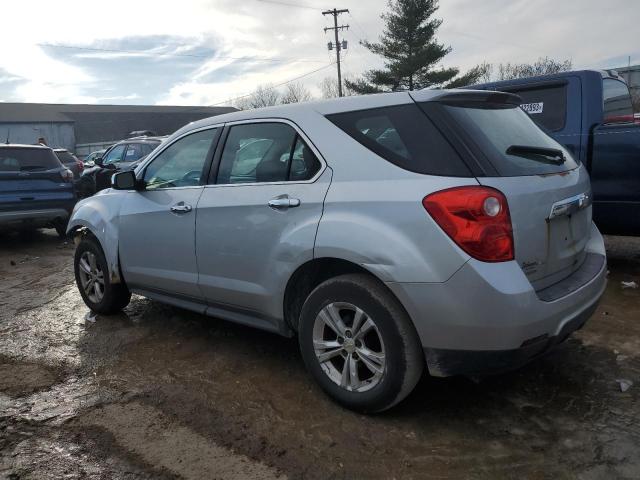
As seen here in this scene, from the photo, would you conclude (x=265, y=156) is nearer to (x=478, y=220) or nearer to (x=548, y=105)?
(x=478, y=220)

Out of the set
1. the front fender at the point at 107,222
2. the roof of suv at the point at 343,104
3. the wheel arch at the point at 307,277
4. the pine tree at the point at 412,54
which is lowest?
the wheel arch at the point at 307,277

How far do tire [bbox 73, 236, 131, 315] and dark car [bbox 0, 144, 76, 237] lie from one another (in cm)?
415

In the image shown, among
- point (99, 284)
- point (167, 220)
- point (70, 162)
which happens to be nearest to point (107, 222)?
point (99, 284)

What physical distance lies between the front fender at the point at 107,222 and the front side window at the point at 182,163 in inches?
16.9

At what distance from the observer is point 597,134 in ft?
16.8

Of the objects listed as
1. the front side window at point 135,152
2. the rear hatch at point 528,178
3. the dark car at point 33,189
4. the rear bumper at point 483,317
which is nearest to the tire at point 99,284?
the rear bumper at point 483,317

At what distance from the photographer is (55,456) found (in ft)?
8.89

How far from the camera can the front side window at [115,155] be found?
505 inches

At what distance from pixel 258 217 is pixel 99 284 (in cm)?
231


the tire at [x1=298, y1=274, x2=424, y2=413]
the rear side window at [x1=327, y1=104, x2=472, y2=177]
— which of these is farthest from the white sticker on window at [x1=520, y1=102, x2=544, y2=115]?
the tire at [x1=298, y1=274, x2=424, y2=413]

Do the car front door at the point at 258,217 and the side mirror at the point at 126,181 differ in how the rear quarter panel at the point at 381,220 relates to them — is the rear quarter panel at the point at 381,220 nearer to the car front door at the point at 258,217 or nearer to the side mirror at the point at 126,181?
the car front door at the point at 258,217

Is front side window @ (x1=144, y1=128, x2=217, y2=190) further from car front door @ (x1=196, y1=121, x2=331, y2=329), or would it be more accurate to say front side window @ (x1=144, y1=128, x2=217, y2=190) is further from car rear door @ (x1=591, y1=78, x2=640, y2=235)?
car rear door @ (x1=591, y1=78, x2=640, y2=235)

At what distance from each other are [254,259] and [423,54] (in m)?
34.6

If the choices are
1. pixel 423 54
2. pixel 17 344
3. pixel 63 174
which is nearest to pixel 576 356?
Answer: pixel 17 344
